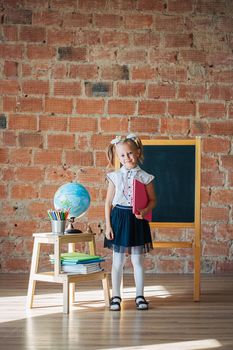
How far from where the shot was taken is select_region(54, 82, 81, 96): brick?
6.38 m

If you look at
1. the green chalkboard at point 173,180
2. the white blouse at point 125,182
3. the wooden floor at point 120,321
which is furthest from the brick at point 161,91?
the white blouse at point 125,182

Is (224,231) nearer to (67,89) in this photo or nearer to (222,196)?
(222,196)

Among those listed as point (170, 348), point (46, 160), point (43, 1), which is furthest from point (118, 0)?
point (170, 348)

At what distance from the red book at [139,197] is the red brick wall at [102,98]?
6.21 ft

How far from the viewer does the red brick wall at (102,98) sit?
6.35 meters

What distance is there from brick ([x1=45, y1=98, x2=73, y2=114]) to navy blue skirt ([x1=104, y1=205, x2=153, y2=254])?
2.13m

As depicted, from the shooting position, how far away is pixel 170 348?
3.24 meters

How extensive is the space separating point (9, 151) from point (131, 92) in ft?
4.17

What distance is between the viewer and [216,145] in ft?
20.8

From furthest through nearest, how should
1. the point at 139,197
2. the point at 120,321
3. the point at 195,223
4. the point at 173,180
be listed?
the point at 173,180 → the point at 195,223 → the point at 139,197 → the point at 120,321

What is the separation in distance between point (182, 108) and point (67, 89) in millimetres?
1094

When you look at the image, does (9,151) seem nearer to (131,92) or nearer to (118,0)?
(131,92)

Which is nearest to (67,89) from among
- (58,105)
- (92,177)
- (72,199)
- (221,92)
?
(58,105)

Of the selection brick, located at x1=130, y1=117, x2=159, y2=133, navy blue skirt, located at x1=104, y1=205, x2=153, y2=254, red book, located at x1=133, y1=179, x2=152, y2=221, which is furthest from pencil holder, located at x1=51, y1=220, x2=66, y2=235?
brick, located at x1=130, y1=117, x2=159, y2=133
